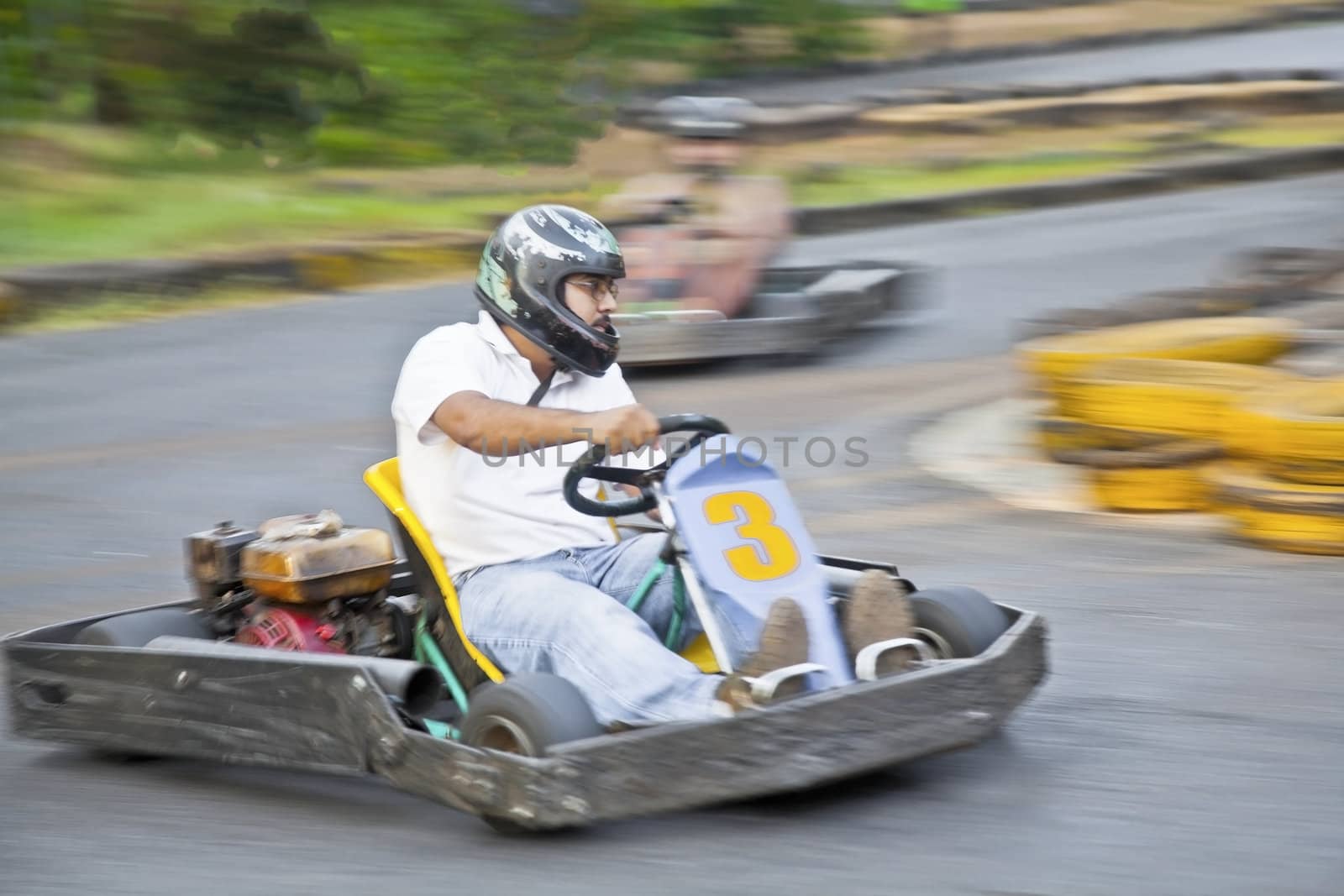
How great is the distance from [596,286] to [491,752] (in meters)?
1.04

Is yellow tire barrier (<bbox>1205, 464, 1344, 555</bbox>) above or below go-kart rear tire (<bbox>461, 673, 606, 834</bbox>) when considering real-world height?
below

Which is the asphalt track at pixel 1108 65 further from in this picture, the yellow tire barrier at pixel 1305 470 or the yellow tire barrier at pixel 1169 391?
the yellow tire barrier at pixel 1305 470

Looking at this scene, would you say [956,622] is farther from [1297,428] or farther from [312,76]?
[312,76]

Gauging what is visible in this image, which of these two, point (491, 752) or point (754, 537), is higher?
point (754, 537)

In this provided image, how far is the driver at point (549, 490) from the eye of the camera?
10.9 feet

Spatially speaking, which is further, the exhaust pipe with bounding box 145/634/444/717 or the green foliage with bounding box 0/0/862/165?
the green foliage with bounding box 0/0/862/165

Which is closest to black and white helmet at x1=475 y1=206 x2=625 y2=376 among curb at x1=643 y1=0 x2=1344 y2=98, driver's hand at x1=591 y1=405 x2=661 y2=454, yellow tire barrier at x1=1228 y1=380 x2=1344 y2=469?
driver's hand at x1=591 y1=405 x2=661 y2=454

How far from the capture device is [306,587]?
3.80 m

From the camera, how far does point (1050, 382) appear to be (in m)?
6.45

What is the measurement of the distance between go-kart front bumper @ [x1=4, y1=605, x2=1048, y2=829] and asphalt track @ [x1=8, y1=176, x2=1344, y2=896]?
0.12m

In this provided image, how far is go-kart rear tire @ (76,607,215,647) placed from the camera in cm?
390

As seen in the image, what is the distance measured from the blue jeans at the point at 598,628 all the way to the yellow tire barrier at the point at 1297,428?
7.92ft

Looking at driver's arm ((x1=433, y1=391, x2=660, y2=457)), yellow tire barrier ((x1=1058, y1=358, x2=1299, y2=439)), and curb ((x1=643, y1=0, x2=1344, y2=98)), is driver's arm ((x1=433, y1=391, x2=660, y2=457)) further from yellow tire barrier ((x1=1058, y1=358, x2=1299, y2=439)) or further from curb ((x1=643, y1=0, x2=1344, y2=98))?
curb ((x1=643, y1=0, x2=1344, y2=98))


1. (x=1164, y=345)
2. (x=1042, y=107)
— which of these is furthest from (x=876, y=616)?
(x=1042, y=107)
